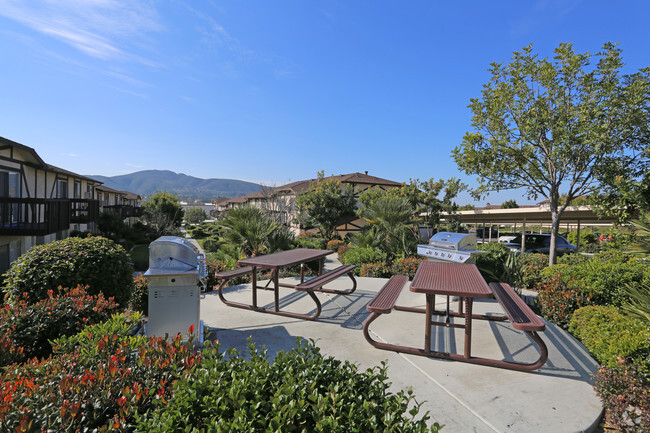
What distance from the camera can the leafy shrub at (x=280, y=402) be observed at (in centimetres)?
152

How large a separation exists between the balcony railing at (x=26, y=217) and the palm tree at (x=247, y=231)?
6959 mm

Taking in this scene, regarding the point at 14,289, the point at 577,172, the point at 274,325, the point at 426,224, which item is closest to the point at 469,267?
the point at 274,325

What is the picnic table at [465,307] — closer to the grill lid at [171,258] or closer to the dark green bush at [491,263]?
the grill lid at [171,258]

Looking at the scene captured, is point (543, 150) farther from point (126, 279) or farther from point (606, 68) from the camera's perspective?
point (126, 279)

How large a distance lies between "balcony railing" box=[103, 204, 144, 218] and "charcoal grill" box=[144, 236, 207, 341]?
30.4 m

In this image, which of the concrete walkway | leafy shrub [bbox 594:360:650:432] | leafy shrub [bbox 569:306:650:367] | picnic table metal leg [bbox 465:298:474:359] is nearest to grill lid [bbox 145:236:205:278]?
the concrete walkway

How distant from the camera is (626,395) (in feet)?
8.30

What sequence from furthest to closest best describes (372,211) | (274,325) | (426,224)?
(426,224) → (372,211) → (274,325)

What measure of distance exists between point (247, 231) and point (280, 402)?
8507 mm

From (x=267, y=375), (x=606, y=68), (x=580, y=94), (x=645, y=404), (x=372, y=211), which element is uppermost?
(x=606, y=68)

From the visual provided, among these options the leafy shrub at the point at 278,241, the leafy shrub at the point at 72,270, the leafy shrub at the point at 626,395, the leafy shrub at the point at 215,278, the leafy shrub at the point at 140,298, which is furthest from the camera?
the leafy shrub at the point at 278,241

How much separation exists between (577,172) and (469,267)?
29.2 feet

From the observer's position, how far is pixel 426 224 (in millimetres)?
17234

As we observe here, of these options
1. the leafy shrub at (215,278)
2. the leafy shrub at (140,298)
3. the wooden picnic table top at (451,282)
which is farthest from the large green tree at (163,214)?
the wooden picnic table top at (451,282)
